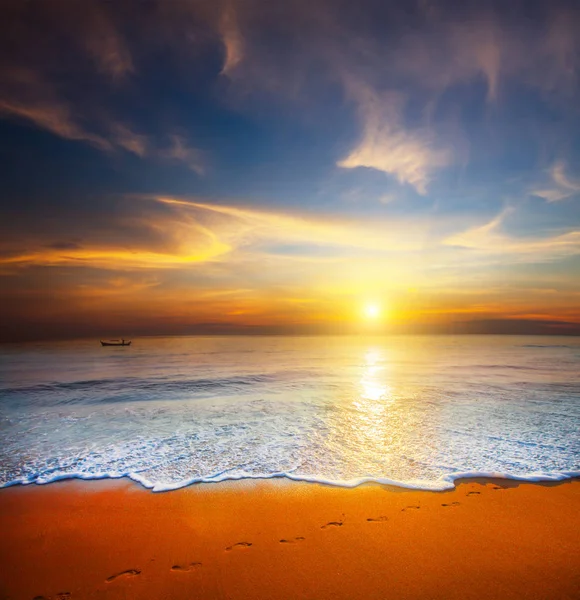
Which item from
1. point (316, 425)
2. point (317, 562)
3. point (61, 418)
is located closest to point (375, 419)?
point (316, 425)

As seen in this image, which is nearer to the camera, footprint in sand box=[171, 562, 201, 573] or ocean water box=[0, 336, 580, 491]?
footprint in sand box=[171, 562, 201, 573]

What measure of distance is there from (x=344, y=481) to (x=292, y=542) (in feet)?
6.70

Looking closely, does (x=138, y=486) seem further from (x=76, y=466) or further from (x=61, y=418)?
(x=61, y=418)

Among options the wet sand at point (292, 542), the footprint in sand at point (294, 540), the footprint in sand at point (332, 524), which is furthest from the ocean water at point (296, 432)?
the footprint in sand at point (294, 540)

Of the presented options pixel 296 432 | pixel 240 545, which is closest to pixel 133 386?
pixel 296 432

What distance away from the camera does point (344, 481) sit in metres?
6.30

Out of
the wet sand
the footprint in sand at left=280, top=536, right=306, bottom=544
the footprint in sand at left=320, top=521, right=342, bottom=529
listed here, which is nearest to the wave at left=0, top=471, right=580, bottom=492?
the wet sand

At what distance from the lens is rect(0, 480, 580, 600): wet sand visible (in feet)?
12.5

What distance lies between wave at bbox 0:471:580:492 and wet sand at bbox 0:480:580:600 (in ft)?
0.65

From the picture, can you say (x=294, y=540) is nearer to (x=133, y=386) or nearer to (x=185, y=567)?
(x=185, y=567)

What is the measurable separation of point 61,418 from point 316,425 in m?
9.24

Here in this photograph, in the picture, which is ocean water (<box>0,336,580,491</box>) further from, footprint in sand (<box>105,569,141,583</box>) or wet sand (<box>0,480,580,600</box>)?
Result: footprint in sand (<box>105,569,141,583</box>)

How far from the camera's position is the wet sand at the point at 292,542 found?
12.5ft

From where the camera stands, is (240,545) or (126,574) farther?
(240,545)
